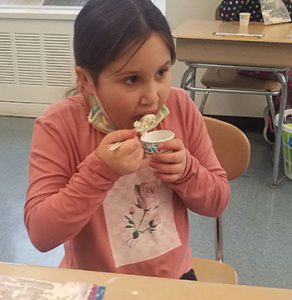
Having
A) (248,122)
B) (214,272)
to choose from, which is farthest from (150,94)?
(248,122)

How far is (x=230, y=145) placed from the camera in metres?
1.25

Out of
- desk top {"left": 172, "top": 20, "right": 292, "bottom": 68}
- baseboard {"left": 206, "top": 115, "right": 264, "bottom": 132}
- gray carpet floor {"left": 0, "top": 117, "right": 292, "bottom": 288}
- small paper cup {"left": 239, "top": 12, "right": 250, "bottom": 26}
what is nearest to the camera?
gray carpet floor {"left": 0, "top": 117, "right": 292, "bottom": 288}

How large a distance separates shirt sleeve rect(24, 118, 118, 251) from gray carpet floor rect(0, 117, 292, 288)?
1137 millimetres

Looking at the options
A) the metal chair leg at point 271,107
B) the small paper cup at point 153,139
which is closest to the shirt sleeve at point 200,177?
the small paper cup at point 153,139

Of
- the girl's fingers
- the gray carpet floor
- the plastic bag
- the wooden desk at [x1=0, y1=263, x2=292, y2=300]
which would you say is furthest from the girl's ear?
the plastic bag

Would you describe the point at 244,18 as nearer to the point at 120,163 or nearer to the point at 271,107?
the point at 271,107

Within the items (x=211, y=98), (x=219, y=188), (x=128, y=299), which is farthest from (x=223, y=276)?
(x=211, y=98)

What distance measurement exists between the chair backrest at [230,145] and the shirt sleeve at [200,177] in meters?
0.17

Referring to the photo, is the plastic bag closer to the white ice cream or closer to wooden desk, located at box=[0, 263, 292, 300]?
the white ice cream

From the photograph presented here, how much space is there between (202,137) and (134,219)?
0.24m

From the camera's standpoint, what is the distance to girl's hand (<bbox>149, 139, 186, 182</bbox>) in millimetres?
895

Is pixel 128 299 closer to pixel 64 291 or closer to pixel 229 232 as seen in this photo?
pixel 64 291

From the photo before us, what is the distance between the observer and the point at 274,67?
237 cm

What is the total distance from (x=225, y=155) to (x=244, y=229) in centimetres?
108
